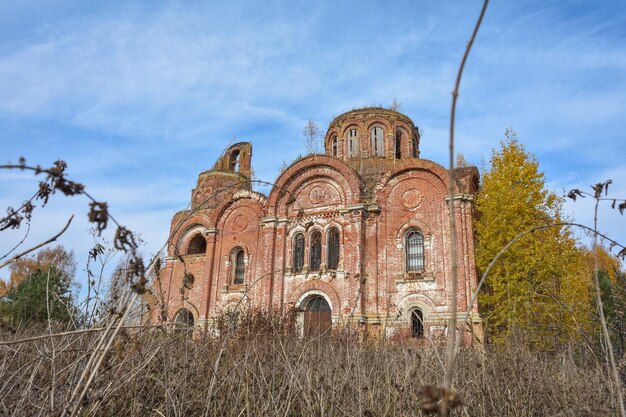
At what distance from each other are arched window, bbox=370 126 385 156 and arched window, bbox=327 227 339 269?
688cm

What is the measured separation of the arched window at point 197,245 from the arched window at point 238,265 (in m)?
3.46

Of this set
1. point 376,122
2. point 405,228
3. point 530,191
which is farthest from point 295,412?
point 376,122

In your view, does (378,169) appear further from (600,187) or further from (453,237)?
(453,237)

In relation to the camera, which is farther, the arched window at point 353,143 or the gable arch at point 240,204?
the arched window at point 353,143

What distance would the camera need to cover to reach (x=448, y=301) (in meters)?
17.0

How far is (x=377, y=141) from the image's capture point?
25.3 metres

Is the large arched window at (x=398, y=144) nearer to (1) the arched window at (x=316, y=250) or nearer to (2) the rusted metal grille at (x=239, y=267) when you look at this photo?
(1) the arched window at (x=316, y=250)

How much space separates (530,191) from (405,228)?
5.10m

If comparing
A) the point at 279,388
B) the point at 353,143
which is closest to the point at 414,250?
the point at 353,143

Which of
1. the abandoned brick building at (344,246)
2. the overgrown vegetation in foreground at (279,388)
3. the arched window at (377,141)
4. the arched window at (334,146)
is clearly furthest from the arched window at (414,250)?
the overgrown vegetation in foreground at (279,388)

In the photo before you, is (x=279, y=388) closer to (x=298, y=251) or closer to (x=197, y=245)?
(x=298, y=251)

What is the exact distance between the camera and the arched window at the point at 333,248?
1950 centimetres

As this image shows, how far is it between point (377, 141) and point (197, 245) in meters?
11.4

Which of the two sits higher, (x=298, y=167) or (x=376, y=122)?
(x=376, y=122)
